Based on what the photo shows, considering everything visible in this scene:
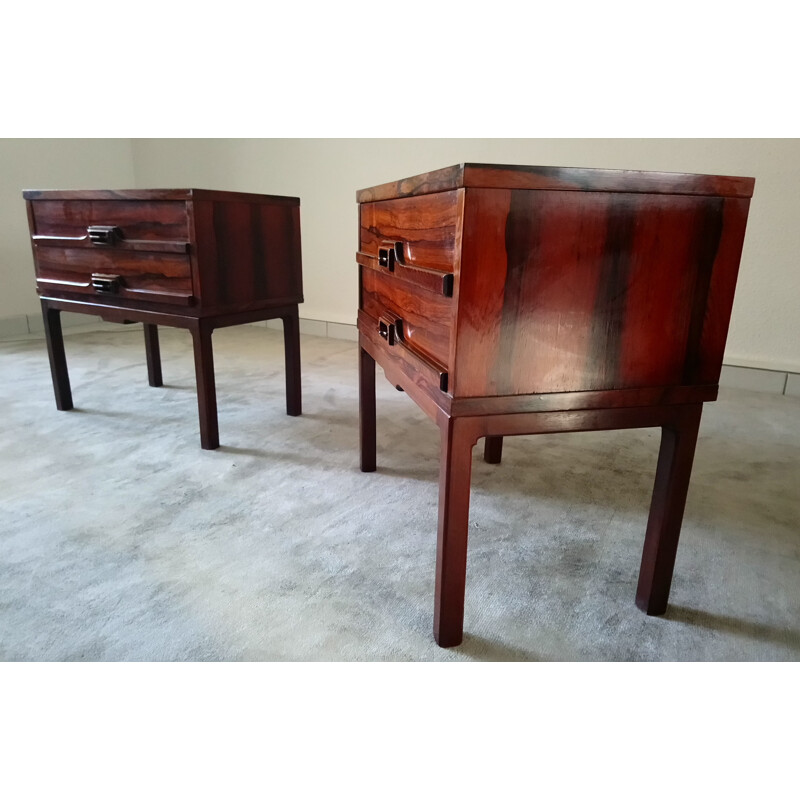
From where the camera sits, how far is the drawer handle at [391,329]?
3.79 feet

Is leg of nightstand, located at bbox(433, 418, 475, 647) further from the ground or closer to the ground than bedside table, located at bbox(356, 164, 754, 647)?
closer to the ground

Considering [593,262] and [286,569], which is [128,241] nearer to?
[286,569]

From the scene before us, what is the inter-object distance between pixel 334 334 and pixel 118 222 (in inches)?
71.9

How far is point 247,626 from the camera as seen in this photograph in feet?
3.38

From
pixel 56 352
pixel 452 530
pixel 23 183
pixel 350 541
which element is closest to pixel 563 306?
pixel 452 530

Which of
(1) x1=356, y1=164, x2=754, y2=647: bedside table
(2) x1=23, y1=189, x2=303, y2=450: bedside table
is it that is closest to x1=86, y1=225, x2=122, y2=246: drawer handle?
(2) x1=23, y1=189, x2=303, y2=450: bedside table

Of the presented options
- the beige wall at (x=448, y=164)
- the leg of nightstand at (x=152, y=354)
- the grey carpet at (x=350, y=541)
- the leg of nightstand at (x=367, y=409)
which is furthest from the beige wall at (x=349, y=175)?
the leg of nightstand at (x=367, y=409)

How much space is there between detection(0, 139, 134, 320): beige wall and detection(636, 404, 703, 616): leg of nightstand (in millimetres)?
3607

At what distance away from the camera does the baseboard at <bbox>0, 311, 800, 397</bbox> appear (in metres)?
2.46

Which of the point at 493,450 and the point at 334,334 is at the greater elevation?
the point at 493,450

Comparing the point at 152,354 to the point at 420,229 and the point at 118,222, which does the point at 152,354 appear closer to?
the point at 118,222

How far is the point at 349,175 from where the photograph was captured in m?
3.23

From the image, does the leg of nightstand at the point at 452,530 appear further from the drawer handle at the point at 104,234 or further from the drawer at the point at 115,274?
the drawer handle at the point at 104,234

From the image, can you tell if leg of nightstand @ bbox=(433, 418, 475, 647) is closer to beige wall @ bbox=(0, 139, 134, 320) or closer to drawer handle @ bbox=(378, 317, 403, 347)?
drawer handle @ bbox=(378, 317, 403, 347)
